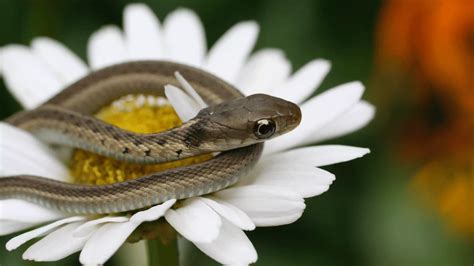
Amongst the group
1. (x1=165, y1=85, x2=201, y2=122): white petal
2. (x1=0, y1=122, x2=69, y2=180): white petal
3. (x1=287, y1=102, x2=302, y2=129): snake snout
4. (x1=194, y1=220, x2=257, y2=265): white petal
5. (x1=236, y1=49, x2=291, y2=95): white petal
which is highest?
(x1=236, y1=49, x2=291, y2=95): white petal

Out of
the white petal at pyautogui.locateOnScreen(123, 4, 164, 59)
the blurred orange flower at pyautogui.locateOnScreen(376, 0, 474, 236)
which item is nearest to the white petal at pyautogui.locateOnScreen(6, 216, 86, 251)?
the white petal at pyautogui.locateOnScreen(123, 4, 164, 59)

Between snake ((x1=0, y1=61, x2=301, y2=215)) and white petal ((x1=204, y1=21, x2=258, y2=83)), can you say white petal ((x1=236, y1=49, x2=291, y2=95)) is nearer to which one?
white petal ((x1=204, y1=21, x2=258, y2=83))

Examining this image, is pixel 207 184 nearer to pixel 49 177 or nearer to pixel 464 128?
pixel 49 177

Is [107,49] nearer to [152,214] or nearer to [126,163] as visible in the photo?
[126,163]

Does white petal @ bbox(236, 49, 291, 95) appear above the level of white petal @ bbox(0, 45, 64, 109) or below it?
below

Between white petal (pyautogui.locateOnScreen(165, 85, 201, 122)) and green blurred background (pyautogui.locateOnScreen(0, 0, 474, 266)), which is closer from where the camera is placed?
white petal (pyautogui.locateOnScreen(165, 85, 201, 122))
